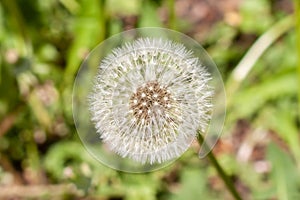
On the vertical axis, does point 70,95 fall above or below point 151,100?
above

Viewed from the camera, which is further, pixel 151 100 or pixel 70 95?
pixel 70 95

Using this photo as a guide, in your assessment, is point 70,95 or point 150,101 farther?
point 70,95

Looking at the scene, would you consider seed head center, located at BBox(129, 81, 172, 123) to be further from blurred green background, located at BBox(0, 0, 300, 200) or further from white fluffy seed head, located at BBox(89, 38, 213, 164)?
blurred green background, located at BBox(0, 0, 300, 200)

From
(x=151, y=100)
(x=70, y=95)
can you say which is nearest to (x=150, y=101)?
(x=151, y=100)

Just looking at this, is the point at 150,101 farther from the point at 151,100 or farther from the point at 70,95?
the point at 70,95

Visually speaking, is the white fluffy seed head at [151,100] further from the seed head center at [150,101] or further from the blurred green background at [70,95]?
the blurred green background at [70,95]

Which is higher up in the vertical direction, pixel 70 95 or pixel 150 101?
pixel 70 95

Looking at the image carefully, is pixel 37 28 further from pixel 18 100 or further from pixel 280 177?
pixel 280 177
